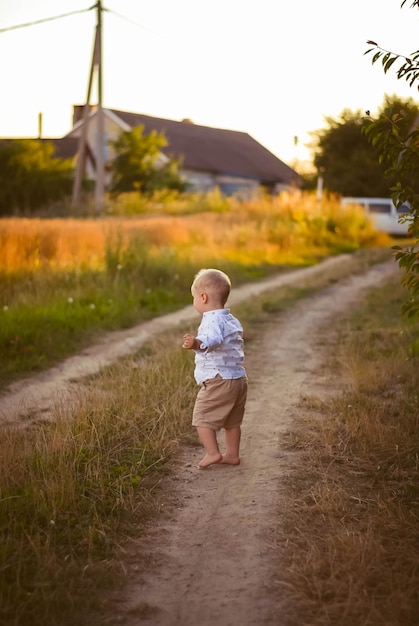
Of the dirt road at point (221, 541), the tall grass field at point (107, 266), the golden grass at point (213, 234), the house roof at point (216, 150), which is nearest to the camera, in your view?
the dirt road at point (221, 541)

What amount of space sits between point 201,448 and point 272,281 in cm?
951

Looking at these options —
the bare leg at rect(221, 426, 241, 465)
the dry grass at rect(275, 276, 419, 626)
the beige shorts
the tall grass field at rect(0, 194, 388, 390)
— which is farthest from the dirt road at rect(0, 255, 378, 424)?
the dry grass at rect(275, 276, 419, 626)

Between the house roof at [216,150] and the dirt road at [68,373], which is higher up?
the house roof at [216,150]

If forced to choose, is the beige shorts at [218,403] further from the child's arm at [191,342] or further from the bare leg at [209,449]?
the child's arm at [191,342]

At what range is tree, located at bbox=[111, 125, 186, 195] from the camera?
114 feet

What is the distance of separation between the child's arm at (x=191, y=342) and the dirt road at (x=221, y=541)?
75cm

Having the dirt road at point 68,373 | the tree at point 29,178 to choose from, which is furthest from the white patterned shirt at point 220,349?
the tree at point 29,178

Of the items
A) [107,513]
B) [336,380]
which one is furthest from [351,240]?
[107,513]

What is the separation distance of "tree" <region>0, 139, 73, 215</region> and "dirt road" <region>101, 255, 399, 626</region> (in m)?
25.3

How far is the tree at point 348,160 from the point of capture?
125ft

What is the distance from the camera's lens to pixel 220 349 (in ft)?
14.7

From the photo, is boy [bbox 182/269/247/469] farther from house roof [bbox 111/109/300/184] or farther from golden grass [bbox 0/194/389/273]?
house roof [bbox 111/109/300/184]

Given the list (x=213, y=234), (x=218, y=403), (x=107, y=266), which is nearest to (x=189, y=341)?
(x=218, y=403)

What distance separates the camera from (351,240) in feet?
75.8
